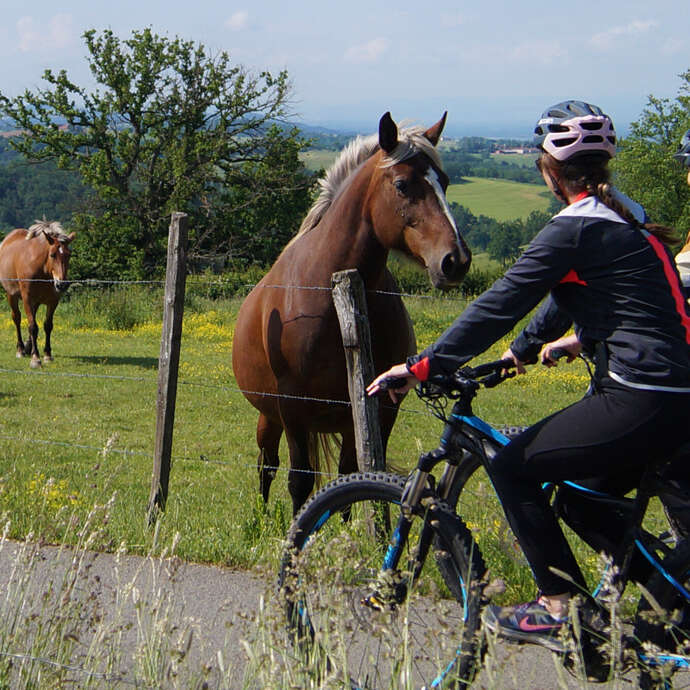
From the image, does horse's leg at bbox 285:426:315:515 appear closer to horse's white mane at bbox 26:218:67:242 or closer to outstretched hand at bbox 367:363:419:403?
outstretched hand at bbox 367:363:419:403

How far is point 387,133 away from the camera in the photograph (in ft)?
15.7

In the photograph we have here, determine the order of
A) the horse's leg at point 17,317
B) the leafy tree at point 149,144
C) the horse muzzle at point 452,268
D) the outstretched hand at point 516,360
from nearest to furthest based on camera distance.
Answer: the outstretched hand at point 516,360, the horse muzzle at point 452,268, the horse's leg at point 17,317, the leafy tree at point 149,144

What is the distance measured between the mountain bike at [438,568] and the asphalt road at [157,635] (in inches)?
6.6

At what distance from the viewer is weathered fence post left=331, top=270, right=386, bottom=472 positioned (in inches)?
187

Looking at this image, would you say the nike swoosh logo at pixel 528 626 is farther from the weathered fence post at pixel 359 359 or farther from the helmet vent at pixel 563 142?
the weathered fence post at pixel 359 359

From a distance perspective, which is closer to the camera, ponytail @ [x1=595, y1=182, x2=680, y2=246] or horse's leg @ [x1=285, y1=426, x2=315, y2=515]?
ponytail @ [x1=595, y1=182, x2=680, y2=246]

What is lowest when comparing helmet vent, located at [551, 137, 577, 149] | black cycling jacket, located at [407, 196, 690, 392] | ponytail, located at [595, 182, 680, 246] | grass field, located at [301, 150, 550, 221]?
grass field, located at [301, 150, 550, 221]

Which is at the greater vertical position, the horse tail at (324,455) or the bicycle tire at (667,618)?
the bicycle tire at (667,618)

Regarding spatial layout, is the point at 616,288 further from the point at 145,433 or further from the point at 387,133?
the point at 145,433

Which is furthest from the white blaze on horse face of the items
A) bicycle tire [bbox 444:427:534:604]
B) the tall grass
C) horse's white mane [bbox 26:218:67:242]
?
Result: horse's white mane [bbox 26:218:67:242]

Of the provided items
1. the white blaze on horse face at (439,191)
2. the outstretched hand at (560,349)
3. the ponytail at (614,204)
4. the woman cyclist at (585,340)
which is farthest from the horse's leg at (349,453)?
the ponytail at (614,204)

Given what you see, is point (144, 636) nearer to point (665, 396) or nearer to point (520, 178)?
point (665, 396)

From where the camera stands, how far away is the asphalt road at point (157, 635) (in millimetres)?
2746

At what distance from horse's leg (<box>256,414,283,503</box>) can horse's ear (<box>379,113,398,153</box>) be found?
8.44 ft
